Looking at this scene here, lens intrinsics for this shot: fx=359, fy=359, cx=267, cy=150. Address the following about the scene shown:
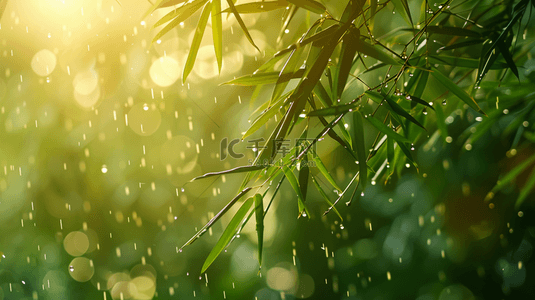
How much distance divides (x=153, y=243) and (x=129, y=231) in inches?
14.0

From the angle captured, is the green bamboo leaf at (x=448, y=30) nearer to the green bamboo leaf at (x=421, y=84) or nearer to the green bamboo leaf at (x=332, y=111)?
the green bamboo leaf at (x=421, y=84)

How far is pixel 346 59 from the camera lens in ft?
2.50

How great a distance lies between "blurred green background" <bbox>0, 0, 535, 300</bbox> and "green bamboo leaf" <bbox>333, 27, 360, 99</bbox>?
248 centimetres

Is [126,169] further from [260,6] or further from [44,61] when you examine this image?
[260,6]

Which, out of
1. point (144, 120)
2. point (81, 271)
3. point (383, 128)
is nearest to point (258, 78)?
point (383, 128)

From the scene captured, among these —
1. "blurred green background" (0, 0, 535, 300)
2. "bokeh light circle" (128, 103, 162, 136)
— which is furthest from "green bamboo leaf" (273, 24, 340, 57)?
"bokeh light circle" (128, 103, 162, 136)

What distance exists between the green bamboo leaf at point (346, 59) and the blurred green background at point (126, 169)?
2481mm

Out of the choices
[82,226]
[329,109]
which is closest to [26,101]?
[82,226]

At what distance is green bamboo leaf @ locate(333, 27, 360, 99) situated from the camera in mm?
749

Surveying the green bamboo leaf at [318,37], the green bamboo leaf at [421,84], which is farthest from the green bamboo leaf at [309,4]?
the green bamboo leaf at [421,84]

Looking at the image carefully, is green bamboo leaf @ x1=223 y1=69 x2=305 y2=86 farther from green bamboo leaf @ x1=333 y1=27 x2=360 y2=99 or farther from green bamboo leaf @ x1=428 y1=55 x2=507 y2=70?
green bamboo leaf @ x1=428 y1=55 x2=507 y2=70

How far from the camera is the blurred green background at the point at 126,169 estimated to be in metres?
3.55

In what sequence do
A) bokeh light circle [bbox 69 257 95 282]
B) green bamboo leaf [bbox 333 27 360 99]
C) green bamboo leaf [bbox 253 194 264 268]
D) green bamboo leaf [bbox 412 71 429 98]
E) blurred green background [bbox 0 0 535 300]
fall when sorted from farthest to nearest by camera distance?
bokeh light circle [bbox 69 257 95 282] → blurred green background [bbox 0 0 535 300] → green bamboo leaf [bbox 412 71 429 98] → green bamboo leaf [bbox 253 194 264 268] → green bamboo leaf [bbox 333 27 360 99]

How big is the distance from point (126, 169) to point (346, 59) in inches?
147
